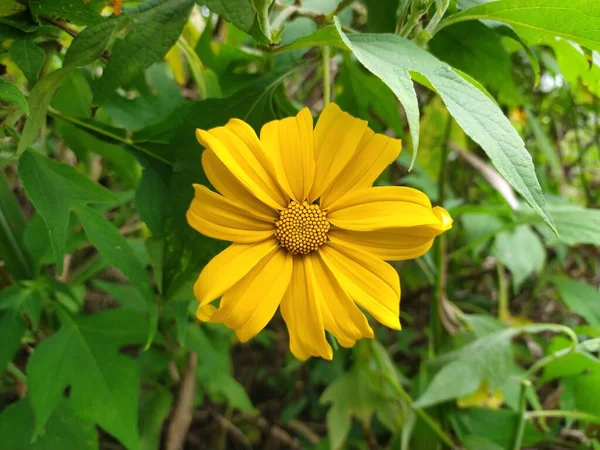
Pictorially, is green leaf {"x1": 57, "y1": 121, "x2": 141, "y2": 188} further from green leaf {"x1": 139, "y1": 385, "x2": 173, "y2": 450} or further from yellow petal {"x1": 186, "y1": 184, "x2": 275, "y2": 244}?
green leaf {"x1": 139, "y1": 385, "x2": 173, "y2": 450}

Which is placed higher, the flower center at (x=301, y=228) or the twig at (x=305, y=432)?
the flower center at (x=301, y=228)

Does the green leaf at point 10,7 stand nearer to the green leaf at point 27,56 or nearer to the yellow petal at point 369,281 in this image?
the green leaf at point 27,56

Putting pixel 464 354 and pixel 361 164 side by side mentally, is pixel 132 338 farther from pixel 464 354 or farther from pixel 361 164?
pixel 464 354

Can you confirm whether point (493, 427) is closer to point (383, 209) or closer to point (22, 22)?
point (383, 209)

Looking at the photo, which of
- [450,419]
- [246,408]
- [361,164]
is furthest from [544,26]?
[246,408]

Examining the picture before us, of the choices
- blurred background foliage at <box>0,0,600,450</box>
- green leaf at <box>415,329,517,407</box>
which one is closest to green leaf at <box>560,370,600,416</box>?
blurred background foliage at <box>0,0,600,450</box>

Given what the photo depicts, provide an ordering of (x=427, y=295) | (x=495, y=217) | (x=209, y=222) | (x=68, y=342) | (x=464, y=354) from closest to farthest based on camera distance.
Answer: (x=209, y=222), (x=68, y=342), (x=464, y=354), (x=495, y=217), (x=427, y=295)

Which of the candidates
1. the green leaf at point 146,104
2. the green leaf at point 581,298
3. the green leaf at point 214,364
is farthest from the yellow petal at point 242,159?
the green leaf at point 581,298
